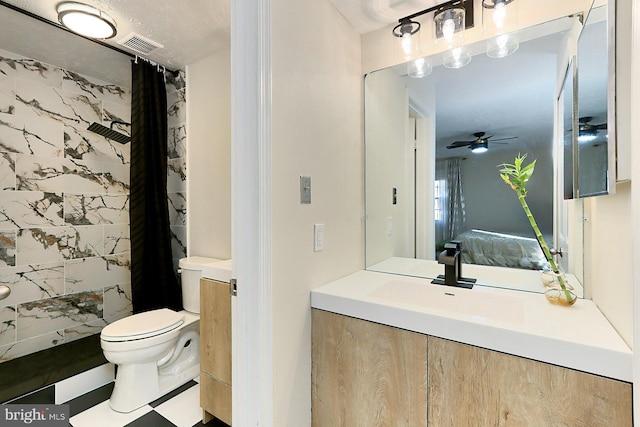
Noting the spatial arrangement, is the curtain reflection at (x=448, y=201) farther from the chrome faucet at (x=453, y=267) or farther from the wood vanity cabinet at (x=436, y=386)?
the wood vanity cabinet at (x=436, y=386)

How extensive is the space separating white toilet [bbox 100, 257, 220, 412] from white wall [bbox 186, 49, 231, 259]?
249mm

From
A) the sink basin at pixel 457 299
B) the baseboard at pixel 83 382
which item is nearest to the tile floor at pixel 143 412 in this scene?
the baseboard at pixel 83 382

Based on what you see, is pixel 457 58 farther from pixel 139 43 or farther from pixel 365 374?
pixel 139 43

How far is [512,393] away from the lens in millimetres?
841

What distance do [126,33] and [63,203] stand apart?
140 cm

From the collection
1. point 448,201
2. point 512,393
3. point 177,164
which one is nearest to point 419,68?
point 448,201

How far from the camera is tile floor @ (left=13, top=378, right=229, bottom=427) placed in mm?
1536

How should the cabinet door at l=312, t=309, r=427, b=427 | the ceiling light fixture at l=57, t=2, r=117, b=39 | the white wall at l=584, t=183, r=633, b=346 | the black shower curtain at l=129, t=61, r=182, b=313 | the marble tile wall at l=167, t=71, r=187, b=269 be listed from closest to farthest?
the white wall at l=584, t=183, r=633, b=346, the cabinet door at l=312, t=309, r=427, b=427, the ceiling light fixture at l=57, t=2, r=117, b=39, the black shower curtain at l=129, t=61, r=182, b=313, the marble tile wall at l=167, t=71, r=187, b=269

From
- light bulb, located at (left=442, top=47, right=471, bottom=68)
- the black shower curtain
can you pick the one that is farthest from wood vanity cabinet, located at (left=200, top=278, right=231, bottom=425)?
light bulb, located at (left=442, top=47, right=471, bottom=68)

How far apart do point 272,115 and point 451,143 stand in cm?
95

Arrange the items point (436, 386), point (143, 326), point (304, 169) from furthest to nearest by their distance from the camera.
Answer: point (143, 326)
point (304, 169)
point (436, 386)

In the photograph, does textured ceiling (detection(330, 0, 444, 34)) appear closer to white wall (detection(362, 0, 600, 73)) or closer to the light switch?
white wall (detection(362, 0, 600, 73))

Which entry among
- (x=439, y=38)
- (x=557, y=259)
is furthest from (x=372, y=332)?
(x=439, y=38)

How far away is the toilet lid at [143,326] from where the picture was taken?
160 centimetres
